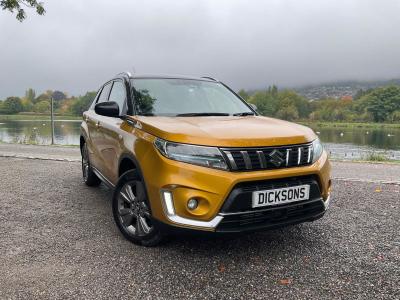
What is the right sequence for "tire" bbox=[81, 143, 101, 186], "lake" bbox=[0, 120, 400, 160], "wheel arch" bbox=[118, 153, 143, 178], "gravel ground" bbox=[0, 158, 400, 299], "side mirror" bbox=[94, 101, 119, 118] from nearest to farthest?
"gravel ground" bbox=[0, 158, 400, 299] → "wheel arch" bbox=[118, 153, 143, 178] → "side mirror" bbox=[94, 101, 119, 118] → "tire" bbox=[81, 143, 101, 186] → "lake" bbox=[0, 120, 400, 160]

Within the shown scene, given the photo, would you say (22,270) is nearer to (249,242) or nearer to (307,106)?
(249,242)

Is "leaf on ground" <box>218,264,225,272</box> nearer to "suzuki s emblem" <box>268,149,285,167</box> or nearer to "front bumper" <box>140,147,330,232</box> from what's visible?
"front bumper" <box>140,147,330,232</box>

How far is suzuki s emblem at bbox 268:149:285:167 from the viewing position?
2889 mm

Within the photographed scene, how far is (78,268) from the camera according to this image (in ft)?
9.74

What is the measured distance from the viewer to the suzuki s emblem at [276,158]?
289cm

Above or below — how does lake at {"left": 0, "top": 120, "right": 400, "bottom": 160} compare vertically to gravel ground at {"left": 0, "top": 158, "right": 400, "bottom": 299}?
below

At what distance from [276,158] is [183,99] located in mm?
1557

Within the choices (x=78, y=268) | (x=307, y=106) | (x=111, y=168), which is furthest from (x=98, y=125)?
(x=307, y=106)

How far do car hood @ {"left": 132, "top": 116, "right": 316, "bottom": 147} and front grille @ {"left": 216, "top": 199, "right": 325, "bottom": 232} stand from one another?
54 centimetres

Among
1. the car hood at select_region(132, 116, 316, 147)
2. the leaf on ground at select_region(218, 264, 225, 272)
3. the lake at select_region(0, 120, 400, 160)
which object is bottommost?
the lake at select_region(0, 120, 400, 160)

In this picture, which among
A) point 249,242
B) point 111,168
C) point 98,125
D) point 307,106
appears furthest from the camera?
point 307,106

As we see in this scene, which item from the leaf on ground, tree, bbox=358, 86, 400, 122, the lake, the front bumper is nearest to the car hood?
the front bumper

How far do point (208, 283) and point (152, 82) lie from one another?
7.91ft

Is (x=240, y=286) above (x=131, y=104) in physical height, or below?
below
